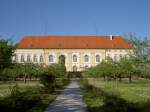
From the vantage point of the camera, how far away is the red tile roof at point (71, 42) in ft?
314

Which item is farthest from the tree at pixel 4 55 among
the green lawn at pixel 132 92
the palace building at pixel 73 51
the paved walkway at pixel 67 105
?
the palace building at pixel 73 51

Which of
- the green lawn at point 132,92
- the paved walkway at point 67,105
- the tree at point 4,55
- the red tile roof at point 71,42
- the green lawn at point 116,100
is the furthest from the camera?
the red tile roof at point 71,42

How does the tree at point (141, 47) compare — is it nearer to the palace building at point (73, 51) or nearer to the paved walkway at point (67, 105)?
the paved walkway at point (67, 105)

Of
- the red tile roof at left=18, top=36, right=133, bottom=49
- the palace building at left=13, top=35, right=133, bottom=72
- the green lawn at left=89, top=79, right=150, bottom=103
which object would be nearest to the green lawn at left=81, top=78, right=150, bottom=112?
the green lawn at left=89, top=79, right=150, bottom=103

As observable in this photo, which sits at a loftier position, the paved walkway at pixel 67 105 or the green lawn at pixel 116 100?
the green lawn at pixel 116 100

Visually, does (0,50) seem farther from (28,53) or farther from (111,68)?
(28,53)

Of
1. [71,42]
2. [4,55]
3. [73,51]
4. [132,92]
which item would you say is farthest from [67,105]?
[71,42]

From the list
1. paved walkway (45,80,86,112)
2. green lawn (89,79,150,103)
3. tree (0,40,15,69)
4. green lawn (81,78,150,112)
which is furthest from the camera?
green lawn (89,79,150,103)

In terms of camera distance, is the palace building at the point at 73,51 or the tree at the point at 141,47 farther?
the palace building at the point at 73,51

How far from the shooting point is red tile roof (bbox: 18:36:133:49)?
95625 mm

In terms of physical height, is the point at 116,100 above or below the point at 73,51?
A: below

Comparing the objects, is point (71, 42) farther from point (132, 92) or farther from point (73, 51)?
point (132, 92)

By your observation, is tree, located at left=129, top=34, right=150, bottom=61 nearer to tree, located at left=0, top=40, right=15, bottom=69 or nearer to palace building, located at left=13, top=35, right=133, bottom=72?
tree, located at left=0, top=40, right=15, bottom=69

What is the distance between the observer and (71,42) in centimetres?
9806
